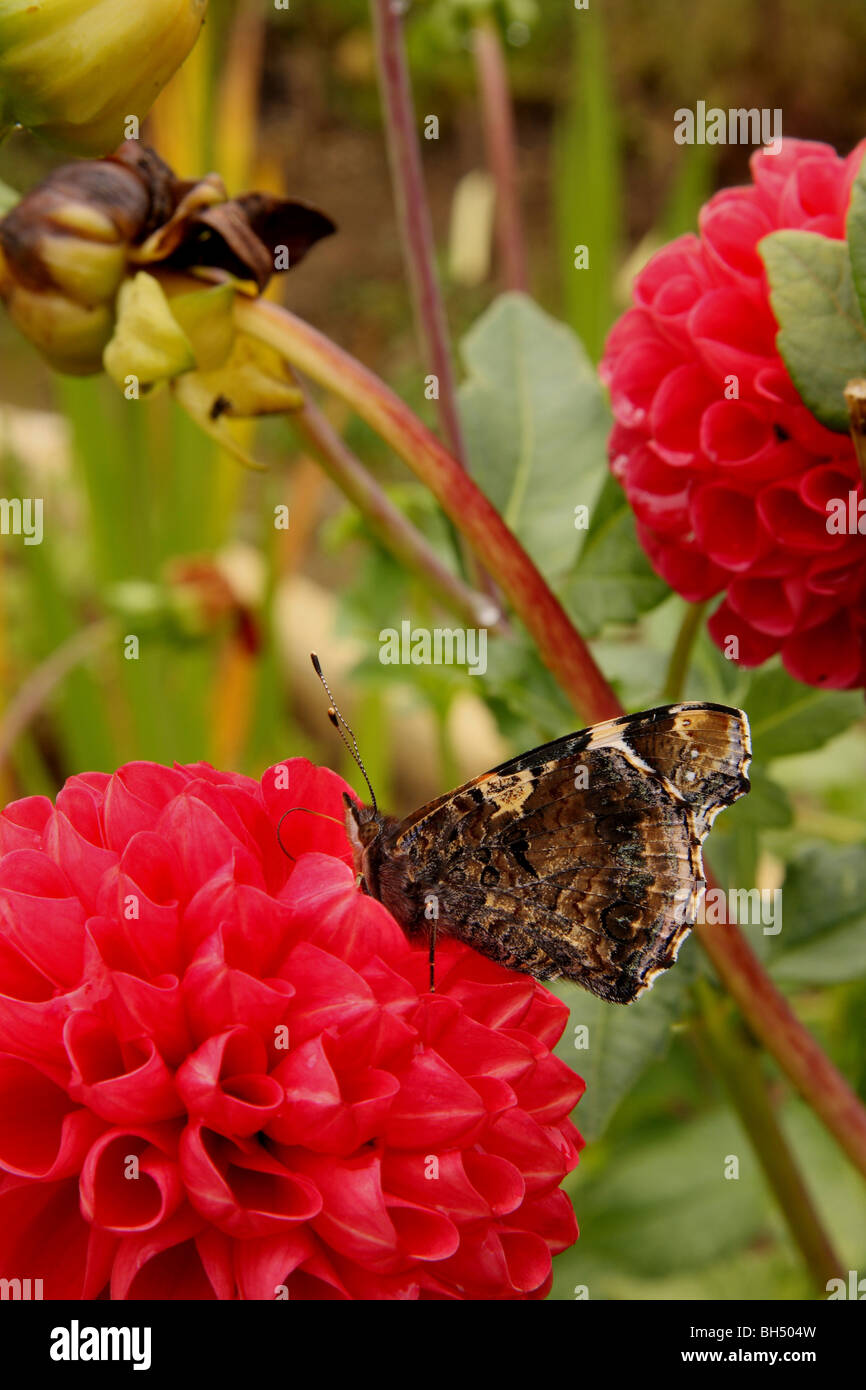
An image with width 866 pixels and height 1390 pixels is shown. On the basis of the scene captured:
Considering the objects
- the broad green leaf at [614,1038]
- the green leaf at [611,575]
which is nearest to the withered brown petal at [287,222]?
the green leaf at [611,575]

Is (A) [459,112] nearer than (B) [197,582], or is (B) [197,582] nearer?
(B) [197,582]

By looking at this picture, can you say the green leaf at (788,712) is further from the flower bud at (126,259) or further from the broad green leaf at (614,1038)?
the flower bud at (126,259)

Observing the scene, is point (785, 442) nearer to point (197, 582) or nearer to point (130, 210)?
point (130, 210)

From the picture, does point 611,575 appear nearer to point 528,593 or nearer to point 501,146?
point 528,593

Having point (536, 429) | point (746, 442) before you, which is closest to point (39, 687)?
point (536, 429)

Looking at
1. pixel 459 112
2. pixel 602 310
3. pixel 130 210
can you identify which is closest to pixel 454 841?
pixel 130 210
